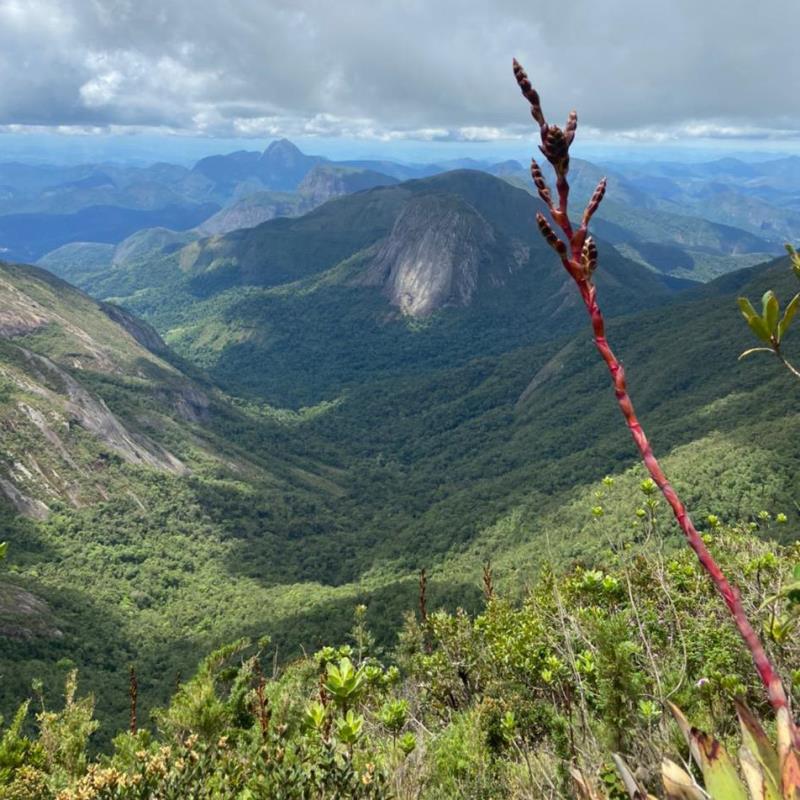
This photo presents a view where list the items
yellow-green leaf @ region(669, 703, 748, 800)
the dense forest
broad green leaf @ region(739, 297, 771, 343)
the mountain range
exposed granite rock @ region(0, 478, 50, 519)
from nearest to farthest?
broad green leaf @ region(739, 297, 771, 343), yellow-green leaf @ region(669, 703, 748, 800), the dense forest, the mountain range, exposed granite rock @ region(0, 478, 50, 519)

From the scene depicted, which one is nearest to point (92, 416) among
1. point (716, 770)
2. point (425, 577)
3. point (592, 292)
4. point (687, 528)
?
point (425, 577)

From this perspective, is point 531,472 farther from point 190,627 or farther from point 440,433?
point 190,627

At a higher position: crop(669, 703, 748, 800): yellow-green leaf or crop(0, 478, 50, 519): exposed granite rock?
crop(669, 703, 748, 800): yellow-green leaf

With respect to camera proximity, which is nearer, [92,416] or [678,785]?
[678,785]

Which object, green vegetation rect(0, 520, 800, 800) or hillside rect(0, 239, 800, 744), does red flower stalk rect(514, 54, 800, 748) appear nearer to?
green vegetation rect(0, 520, 800, 800)

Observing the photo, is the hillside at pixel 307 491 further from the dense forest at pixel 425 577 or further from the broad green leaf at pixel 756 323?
the broad green leaf at pixel 756 323

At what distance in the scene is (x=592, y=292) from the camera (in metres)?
2.65

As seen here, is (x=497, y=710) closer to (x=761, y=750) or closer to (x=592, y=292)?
(x=761, y=750)

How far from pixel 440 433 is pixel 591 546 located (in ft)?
388

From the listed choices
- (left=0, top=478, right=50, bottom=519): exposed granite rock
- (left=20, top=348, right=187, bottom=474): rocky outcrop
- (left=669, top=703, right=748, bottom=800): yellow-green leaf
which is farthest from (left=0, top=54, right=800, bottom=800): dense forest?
(left=20, top=348, right=187, bottom=474): rocky outcrop

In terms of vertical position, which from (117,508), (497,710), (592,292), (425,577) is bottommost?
(117,508)

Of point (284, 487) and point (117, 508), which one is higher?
point (117, 508)

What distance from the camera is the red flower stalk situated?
8.31 feet

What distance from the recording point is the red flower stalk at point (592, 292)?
2533 mm
